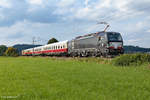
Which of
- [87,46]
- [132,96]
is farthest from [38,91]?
[87,46]

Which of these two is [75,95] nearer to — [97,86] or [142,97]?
[97,86]

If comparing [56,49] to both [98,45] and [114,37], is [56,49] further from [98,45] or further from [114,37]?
[114,37]

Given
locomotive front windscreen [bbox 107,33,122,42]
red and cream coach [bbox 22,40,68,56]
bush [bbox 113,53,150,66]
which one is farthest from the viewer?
red and cream coach [bbox 22,40,68,56]

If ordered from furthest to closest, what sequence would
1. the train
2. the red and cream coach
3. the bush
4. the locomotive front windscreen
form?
the red and cream coach, the locomotive front windscreen, the train, the bush

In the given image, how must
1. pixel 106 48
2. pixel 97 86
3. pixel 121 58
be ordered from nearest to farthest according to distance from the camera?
pixel 97 86 < pixel 121 58 < pixel 106 48

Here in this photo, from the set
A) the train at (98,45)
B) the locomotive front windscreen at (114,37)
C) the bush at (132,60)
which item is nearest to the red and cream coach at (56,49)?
the train at (98,45)

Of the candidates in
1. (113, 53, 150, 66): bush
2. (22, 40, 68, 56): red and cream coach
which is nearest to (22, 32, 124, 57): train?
(22, 40, 68, 56): red and cream coach

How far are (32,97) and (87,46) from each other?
78.9 feet

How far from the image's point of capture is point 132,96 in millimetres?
5766

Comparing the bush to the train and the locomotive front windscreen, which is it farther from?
the locomotive front windscreen

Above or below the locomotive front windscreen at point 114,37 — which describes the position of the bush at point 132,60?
below

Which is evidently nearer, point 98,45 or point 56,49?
point 98,45

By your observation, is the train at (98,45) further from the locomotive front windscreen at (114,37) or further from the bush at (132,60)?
the bush at (132,60)

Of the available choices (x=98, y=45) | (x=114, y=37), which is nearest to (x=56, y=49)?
(x=98, y=45)
